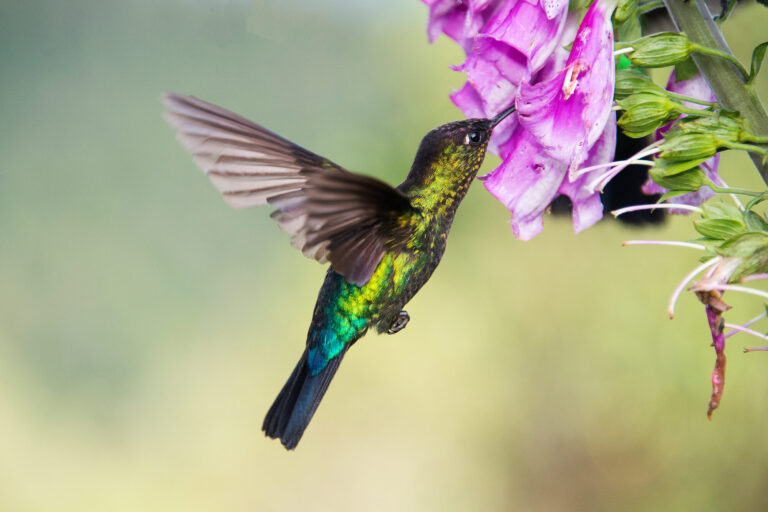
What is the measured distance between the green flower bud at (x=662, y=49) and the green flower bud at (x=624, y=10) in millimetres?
19

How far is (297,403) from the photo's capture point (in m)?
0.67

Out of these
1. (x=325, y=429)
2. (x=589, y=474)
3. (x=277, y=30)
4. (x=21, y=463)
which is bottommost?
(x=589, y=474)

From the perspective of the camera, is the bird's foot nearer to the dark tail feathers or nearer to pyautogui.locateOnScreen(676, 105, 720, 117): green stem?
the dark tail feathers

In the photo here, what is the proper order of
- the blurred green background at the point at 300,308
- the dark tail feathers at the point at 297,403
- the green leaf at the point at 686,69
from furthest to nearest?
the blurred green background at the point at 300,308, the dark tail feathers at the point at 297,403, the green leaf at the point at 686,69

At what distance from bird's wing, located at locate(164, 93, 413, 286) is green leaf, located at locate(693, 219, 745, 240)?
176mm

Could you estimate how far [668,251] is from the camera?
65.9 inches

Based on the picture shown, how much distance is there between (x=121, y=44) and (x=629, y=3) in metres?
1.92

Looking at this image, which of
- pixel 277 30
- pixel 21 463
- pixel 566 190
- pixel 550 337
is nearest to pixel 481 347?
pixel 550 337

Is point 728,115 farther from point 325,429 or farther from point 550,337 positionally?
point 325,429

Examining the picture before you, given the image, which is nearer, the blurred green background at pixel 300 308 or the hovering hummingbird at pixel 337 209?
the hovering hummingbird at pixel 337 209

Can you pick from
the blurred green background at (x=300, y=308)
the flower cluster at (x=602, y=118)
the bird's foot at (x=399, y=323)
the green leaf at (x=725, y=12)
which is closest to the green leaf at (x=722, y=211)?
the flower cluster at (x=602, y=118)

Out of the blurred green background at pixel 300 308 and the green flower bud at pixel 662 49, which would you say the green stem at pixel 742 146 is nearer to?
the green flower bud at pixel 662 49

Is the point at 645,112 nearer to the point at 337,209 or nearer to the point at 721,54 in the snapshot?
the point at 721,54

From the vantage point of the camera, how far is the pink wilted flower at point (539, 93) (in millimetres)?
426
